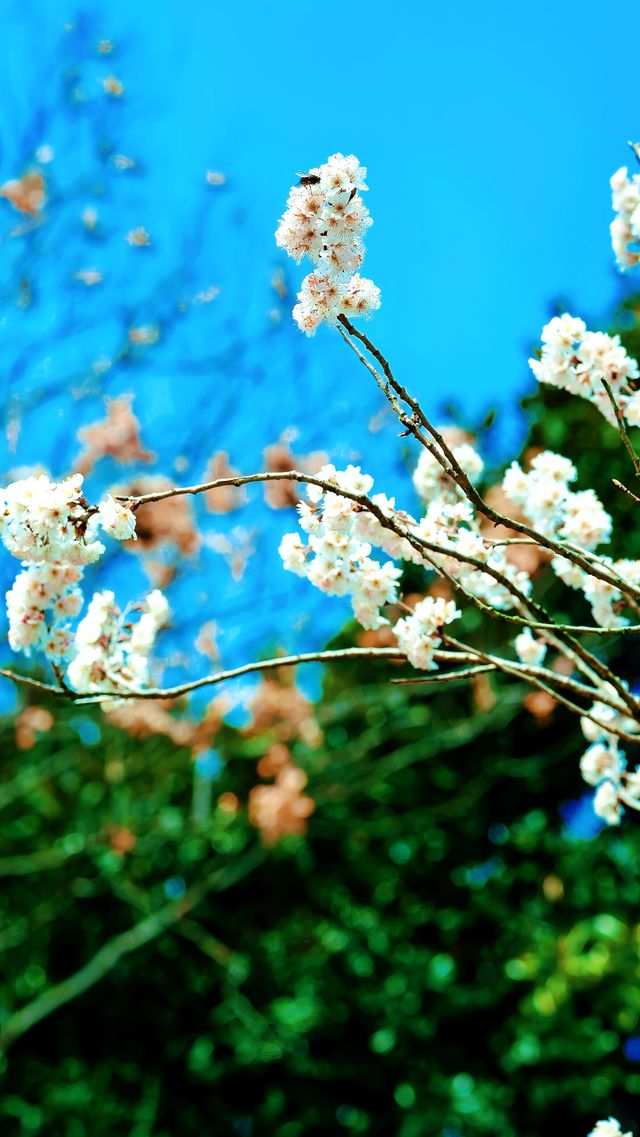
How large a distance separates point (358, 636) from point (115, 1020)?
220cm

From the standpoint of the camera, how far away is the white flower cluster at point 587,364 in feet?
5.91

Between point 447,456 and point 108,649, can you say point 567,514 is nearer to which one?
point 447,456

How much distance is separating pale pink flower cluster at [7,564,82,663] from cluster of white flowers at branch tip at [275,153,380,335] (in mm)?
599

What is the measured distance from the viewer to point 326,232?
1.38 meters

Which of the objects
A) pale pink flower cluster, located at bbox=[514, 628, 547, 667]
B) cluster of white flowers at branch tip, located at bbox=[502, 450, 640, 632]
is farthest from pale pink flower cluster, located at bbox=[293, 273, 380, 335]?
pale pink flower cluster, located at bbox=[514, 628, 547, 667]

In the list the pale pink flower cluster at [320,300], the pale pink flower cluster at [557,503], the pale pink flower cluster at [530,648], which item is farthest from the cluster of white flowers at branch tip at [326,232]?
the pale pink flower cluster at [530,648]

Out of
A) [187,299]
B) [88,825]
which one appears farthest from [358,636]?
[187,299]

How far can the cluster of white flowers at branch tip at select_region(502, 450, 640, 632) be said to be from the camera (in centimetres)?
193

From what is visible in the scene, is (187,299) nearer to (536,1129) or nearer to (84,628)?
(84,628)

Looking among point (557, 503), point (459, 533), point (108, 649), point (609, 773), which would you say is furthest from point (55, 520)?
point (609, 773)

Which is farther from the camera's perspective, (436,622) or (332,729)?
(332,729)

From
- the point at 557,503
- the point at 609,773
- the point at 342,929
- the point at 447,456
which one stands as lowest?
the point at 609,773

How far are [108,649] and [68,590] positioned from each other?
0.16 meters

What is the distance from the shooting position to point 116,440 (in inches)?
165
